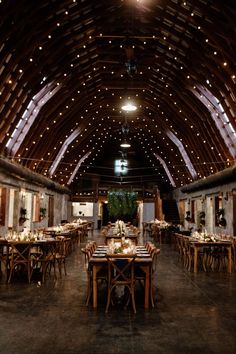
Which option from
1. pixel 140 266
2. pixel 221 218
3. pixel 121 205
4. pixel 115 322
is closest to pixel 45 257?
pixel 140 266

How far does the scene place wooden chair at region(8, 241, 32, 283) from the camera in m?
9.16

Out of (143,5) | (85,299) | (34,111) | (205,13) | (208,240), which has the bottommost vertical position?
(85,299)

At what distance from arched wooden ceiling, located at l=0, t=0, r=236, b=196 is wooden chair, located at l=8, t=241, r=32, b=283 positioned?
4.94 m

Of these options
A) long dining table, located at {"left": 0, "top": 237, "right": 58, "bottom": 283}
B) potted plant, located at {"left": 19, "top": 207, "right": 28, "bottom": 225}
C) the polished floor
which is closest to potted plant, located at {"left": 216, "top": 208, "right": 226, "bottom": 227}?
the polished floor

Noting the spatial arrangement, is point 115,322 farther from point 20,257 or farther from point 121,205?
point 121,205

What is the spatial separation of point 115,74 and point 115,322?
14.2m

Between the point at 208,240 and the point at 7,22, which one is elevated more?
the point at 7,22

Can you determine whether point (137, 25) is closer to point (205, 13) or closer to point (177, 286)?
point (205, 13)

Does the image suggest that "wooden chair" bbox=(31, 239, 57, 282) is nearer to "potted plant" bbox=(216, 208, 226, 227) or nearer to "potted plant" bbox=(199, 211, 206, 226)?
"potted plant" bbox=(216, 208, 226, 227)

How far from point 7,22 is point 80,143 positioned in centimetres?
1716

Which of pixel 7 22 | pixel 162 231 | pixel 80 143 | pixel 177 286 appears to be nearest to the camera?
pixel 177 286

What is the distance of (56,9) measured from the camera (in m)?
10.4

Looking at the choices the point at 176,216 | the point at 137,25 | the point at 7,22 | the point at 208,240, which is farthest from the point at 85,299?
the point at 176,216

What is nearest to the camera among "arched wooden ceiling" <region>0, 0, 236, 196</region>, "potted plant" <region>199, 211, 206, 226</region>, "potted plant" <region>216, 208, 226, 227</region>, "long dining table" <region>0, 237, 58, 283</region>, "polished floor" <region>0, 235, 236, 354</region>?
"polished floor" <region>0, 235, 236, 354</region>
